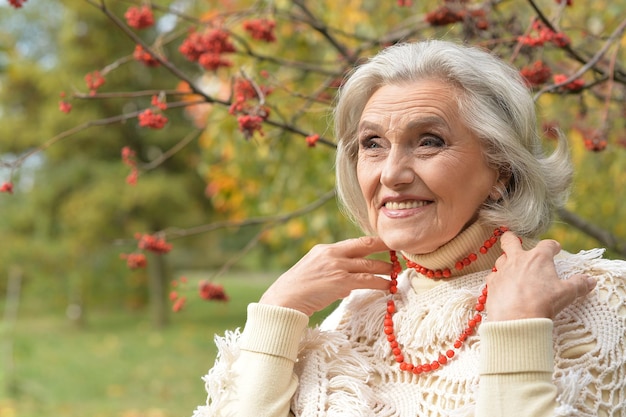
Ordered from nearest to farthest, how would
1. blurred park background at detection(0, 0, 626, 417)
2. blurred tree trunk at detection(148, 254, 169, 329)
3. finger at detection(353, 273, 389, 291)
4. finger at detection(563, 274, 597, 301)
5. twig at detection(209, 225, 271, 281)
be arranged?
1. finger at detection(563, 274, 597, 301)
2. finger at detection(353, 273, 389, 291)
3. twig at detection(209, 225, 271, 281)
4. blurred park background at detection(0, 0, 626, 417)
5. blurred tree trunk at detection(148, 254, 169, 329)

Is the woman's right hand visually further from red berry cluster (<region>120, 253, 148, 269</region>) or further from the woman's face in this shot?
red berry cluster (<region>120, 253, 148, 269</region>)

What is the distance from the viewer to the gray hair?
5.52 ft

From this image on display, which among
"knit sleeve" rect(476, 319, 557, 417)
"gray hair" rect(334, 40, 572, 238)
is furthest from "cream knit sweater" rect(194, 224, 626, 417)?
"gray hair" rect(334, 40, 572, 238)

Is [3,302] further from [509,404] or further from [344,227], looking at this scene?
[509,404]

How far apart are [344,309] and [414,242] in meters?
0.38

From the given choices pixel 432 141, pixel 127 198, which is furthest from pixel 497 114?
pixel 127 198

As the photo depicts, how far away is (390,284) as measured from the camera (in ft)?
6.22

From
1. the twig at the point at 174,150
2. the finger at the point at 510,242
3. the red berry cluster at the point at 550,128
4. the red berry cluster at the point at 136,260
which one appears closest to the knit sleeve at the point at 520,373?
the finger at the point at 510,242

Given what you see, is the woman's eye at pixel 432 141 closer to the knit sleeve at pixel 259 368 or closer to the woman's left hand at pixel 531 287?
the woman's left hand at pixel 531 287

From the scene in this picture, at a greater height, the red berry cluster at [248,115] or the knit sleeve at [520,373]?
the red berry cluster at [248,115]

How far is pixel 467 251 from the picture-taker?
1.74 m

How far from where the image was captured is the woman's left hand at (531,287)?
4.75 ft

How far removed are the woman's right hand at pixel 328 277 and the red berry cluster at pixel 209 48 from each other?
3.30 ft

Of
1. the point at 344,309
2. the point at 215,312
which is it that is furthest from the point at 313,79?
the point at 215,312
